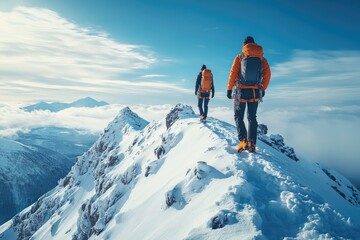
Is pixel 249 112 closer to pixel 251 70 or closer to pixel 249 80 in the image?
pixel 249 80

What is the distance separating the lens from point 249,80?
1239 cm

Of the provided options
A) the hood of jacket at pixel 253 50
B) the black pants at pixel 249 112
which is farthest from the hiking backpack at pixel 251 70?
the black pants at pixel 249 112

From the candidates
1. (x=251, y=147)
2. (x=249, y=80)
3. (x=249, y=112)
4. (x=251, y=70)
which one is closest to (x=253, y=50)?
(x=251, y=70)

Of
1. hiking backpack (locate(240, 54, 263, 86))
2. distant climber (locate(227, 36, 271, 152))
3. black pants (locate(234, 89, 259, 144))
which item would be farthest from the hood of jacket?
black pants (locate(234, 89, 259, 144))

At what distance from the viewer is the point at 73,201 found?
70.9 m

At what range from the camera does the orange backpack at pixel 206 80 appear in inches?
885

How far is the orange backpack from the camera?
73.8 ft

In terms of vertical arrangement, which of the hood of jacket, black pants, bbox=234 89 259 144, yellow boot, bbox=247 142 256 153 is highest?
the hood of jacket

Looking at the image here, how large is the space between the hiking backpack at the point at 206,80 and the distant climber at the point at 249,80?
9345mm

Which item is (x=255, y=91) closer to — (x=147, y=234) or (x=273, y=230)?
(x=273, y=230)

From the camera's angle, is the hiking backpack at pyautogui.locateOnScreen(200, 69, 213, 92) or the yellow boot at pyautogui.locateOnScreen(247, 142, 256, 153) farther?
Answer: the hiking backpack at pyautogui.locateOnScreen(200, 69, 213, 92)

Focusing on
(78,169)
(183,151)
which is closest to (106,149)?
(78,169)

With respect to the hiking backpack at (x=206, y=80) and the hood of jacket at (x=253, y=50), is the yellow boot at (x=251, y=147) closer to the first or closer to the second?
the hood of jacket at (x=253, y=50)

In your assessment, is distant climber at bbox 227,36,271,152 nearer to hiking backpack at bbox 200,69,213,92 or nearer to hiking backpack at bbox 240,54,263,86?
hiking backpack at bbox 240,54,263,86
